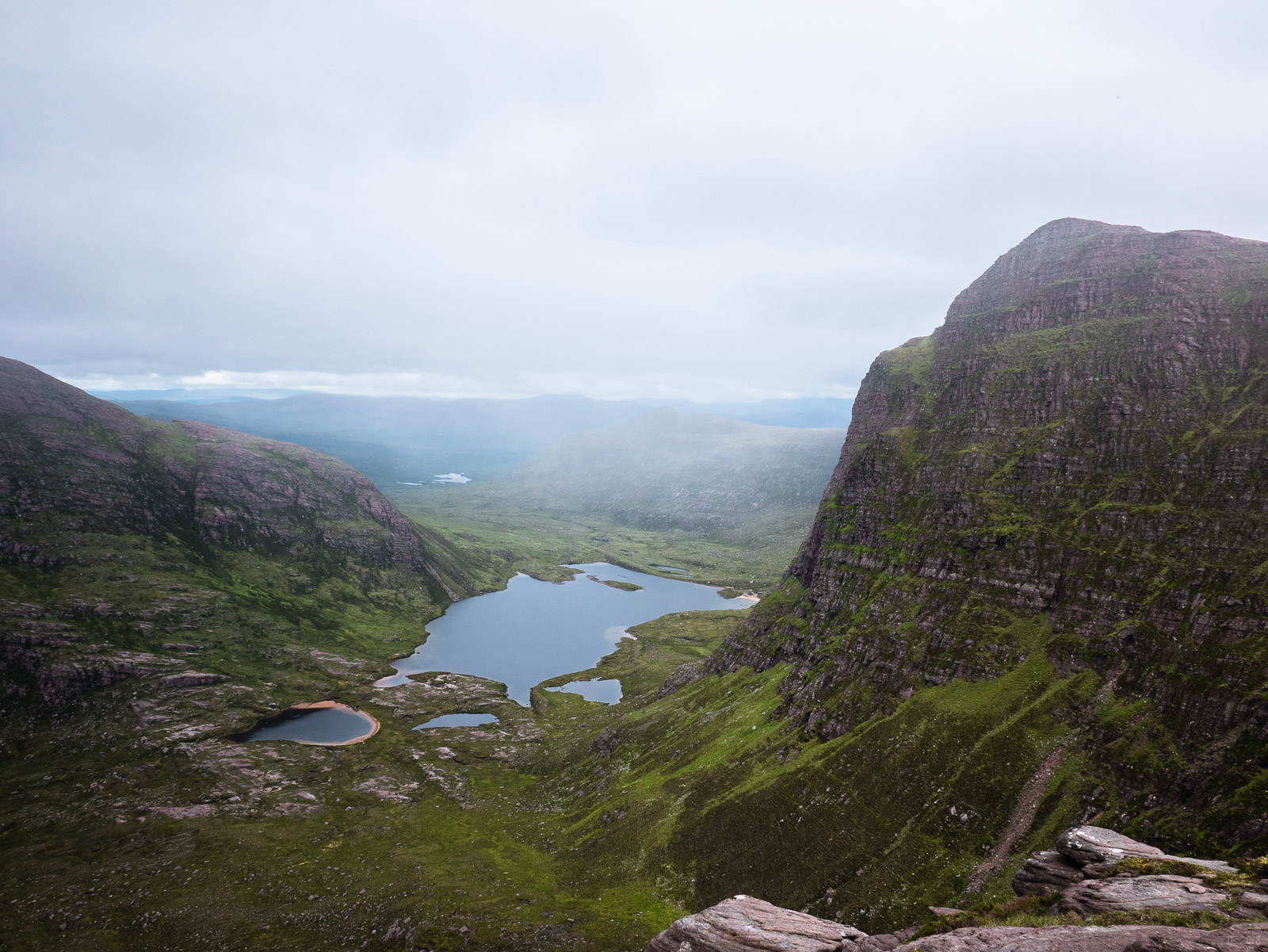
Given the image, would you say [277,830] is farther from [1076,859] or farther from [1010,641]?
[1010,641]

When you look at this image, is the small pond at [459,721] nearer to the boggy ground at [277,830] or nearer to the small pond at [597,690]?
the boggy ground at [277,830]

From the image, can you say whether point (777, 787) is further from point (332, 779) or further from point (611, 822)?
point (332, 779)

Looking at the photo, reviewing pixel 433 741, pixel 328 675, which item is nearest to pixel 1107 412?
pixel 433 741

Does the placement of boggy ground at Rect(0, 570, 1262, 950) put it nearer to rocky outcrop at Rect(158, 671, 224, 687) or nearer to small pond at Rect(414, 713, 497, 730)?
rocky outcrop at Rect(158, 671, 224, 687)

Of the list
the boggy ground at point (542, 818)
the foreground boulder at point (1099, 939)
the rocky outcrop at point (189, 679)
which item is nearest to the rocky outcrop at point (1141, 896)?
the foreground boulder at point (1099, 939)

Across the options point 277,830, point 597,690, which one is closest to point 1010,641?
point 277,830
